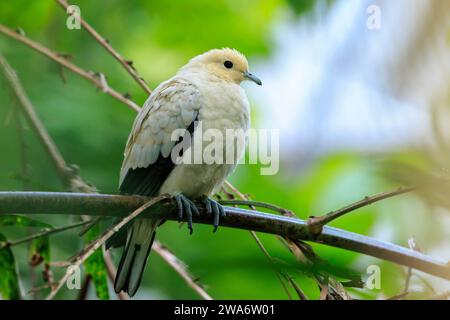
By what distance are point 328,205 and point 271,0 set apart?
88.2 inches

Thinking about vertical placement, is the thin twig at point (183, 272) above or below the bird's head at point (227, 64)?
below

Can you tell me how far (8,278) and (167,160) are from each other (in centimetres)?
85

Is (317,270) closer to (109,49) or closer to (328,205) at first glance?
(109,49)

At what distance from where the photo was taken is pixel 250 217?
2.05 meters

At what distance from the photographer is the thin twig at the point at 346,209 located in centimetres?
164

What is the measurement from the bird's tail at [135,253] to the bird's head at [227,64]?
94 centimetres

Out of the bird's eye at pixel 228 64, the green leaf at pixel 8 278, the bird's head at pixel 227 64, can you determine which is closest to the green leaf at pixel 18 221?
the green leaf at pixel 8 278

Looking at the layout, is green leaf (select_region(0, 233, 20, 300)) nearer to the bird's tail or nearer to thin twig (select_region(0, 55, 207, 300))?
thin twig (select_region(0, 55, 207, 300))

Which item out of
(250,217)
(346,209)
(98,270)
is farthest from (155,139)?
(346,209)

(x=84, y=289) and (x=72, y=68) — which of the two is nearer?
(x=84, y=289)

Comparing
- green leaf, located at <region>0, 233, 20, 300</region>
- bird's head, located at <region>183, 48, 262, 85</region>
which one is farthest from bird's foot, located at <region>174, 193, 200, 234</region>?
bird's head, located at <region>183, 48, 262, 85</region>

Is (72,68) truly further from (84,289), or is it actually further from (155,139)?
(84,289)

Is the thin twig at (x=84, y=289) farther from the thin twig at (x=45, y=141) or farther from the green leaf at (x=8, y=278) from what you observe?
the thin twig at (x=45, y=141)

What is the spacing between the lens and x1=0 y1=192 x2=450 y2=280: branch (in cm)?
187
